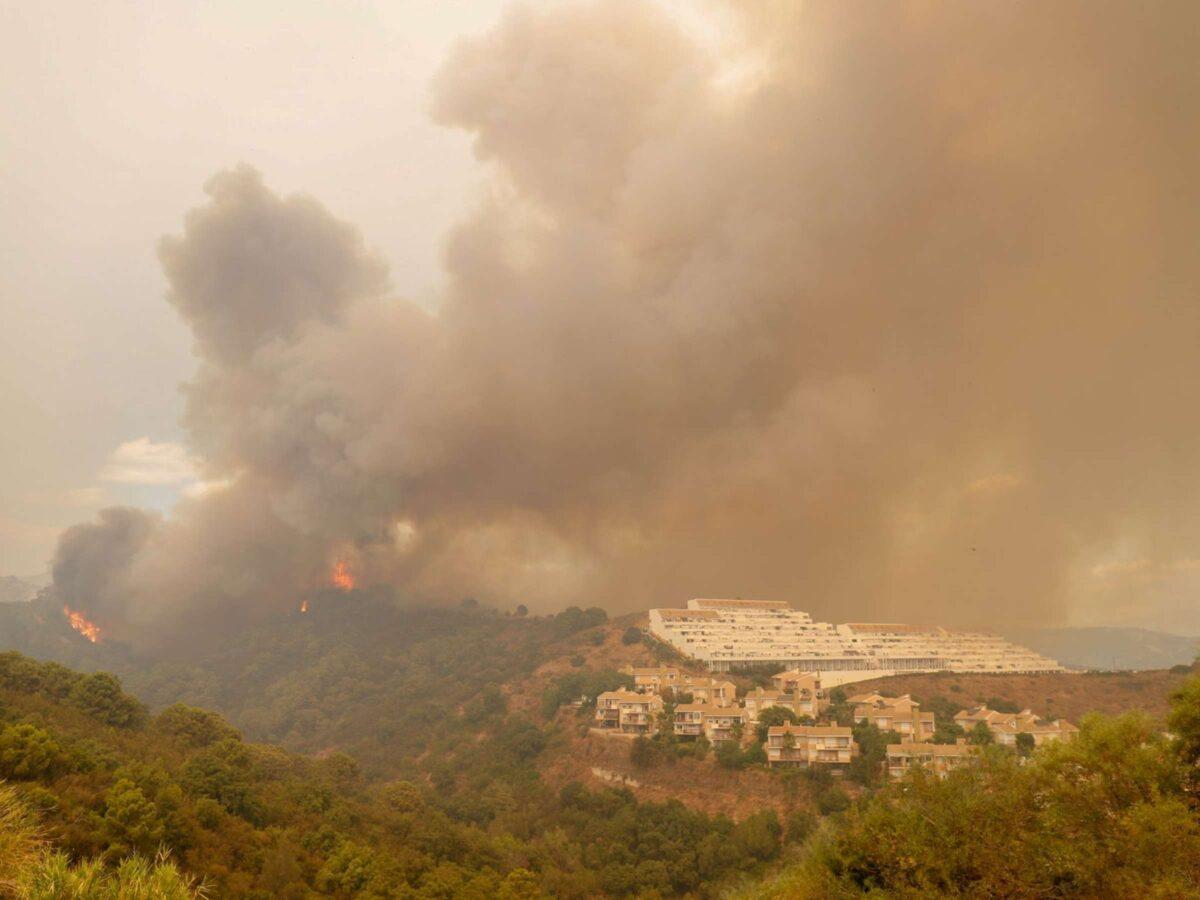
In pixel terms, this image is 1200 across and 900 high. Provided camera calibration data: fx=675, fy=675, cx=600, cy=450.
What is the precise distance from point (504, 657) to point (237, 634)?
3648 cm

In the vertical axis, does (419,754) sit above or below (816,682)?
below

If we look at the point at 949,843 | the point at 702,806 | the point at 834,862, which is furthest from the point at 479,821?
the point at 949,843

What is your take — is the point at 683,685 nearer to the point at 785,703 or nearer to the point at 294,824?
the point at 785,703

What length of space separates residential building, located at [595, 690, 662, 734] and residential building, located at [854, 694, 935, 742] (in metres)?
10.7

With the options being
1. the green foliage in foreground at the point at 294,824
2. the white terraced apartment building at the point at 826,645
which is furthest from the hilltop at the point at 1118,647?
the green foliage in foreground at the point at 294,824

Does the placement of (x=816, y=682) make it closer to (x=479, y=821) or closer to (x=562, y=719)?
(x=562, y=719)

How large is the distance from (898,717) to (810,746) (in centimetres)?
669

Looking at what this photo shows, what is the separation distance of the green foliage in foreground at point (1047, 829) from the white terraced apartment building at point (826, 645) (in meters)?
34.9

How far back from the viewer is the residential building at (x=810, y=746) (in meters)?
29.9

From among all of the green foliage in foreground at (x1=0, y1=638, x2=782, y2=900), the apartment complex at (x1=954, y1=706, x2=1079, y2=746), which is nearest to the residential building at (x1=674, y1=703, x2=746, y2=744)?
the green foliage in foreground at (x1=0, y1=638, x2=782, y2=900)

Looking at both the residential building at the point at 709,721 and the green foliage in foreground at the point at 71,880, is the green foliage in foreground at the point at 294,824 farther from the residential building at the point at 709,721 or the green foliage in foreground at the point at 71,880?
the residential building at the point at 709,721

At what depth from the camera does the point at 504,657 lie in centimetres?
6131

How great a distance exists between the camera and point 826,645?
178 ft

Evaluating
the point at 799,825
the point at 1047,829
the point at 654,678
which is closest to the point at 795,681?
the point at 654,678
